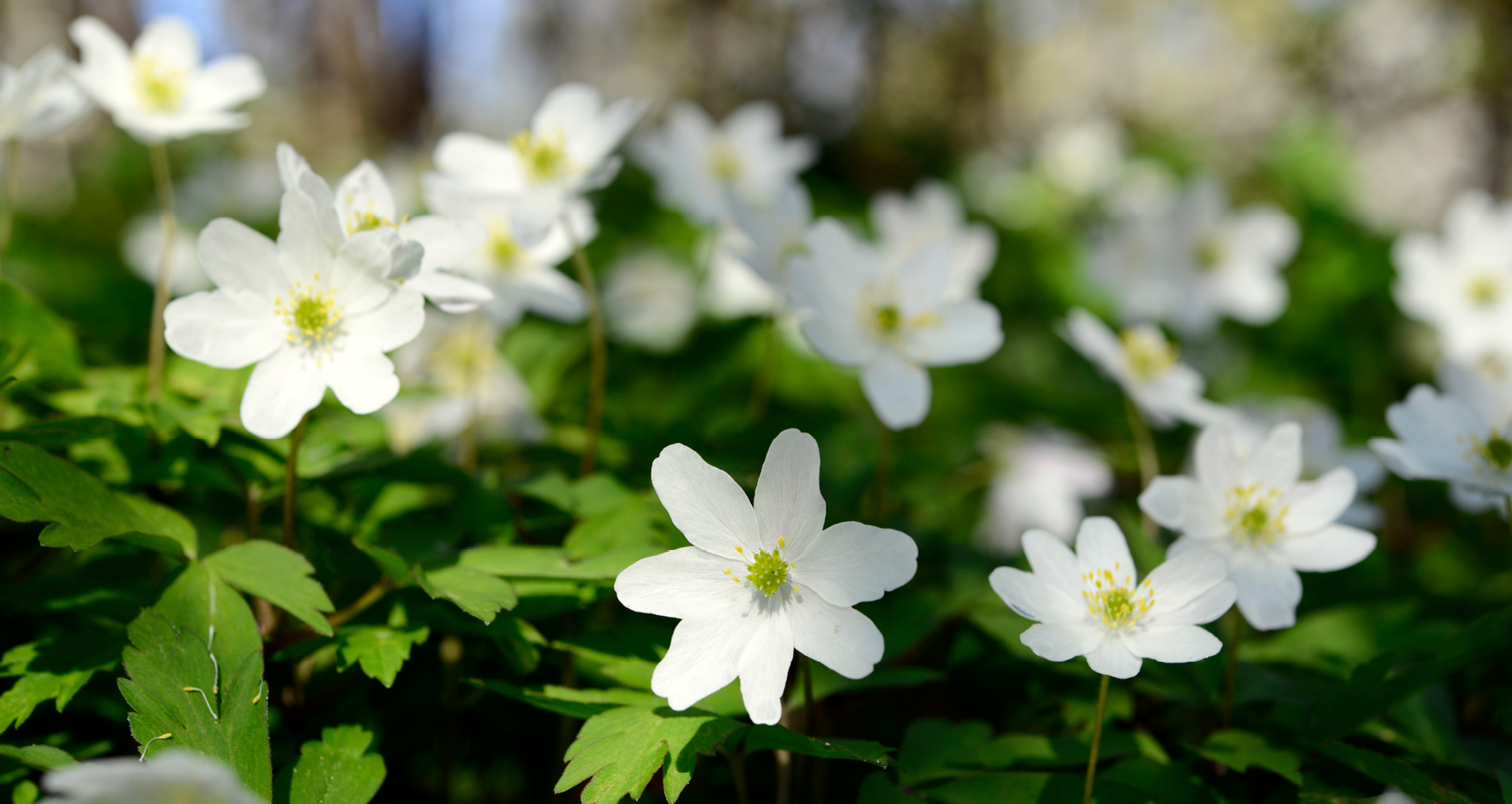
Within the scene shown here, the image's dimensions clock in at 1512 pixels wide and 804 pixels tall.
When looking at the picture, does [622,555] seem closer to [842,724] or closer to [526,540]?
[526,540]

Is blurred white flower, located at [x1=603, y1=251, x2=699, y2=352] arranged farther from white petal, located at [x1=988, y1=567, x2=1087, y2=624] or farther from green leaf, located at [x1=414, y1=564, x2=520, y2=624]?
white petal, located at [x1=988, y1=567, x2=1087, y2=624]

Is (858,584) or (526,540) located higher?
(526,540)

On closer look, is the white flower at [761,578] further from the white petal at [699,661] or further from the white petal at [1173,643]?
the white petal at [1173,643]

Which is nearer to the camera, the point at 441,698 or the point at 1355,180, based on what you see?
the point at 441,698

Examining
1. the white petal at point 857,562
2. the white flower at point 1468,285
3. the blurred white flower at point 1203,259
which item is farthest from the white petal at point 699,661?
the white flower at point 1468,285

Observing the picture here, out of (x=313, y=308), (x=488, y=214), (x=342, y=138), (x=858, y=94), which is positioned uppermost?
(x=858, y=94)

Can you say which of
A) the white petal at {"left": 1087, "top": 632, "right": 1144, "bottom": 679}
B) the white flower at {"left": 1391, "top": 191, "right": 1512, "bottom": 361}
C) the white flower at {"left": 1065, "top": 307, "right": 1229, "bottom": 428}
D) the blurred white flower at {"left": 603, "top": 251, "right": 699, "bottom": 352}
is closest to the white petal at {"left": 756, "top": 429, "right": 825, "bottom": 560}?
the white petal at {"left": 1087, "top": 632, "right": 1144, "bottom": 679}

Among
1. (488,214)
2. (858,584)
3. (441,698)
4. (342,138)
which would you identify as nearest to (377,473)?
(441,698)
